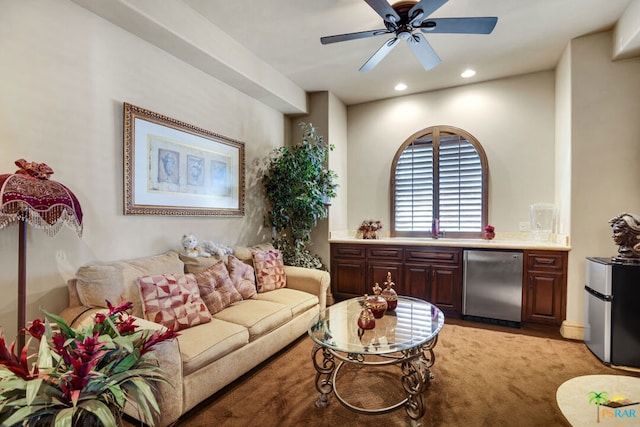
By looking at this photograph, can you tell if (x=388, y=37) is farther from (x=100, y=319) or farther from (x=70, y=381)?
(x=70, y=381)

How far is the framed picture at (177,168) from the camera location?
100 inches

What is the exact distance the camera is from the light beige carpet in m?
1.85

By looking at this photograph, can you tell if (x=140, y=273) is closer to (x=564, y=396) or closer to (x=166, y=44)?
(x=166, y=44)

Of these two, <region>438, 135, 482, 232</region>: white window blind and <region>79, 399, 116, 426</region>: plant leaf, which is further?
<region>438, 135, 482, 232</region>: white window blind

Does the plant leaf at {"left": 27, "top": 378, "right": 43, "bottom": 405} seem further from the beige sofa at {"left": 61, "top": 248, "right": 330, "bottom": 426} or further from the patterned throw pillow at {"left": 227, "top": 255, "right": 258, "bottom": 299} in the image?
the patterned throw pillow at {"left": 227, "top": 255, "right": 258, "bottom": 299}

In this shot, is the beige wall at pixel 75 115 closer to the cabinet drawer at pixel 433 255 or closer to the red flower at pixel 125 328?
the red flower at pixel 125 328

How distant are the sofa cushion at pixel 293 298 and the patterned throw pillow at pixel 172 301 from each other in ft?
2.50

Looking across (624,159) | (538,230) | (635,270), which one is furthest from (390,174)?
(635,270)

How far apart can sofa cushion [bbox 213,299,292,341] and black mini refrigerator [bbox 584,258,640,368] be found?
2.69 m

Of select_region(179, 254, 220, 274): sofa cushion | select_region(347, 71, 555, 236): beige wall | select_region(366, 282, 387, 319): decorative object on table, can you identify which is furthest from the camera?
select_region(347, 71, 555, 236): beige wall

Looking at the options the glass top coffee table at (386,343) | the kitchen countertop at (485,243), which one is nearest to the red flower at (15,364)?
the glass top coffee table at (386,343)

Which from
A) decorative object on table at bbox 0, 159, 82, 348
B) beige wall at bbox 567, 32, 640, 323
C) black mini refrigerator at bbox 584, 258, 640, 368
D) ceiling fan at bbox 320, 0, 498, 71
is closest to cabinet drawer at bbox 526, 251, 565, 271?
beige wall at bbox 567, 32, 640, 323

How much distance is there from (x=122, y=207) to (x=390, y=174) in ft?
11.3

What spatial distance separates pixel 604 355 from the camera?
2.58 m
